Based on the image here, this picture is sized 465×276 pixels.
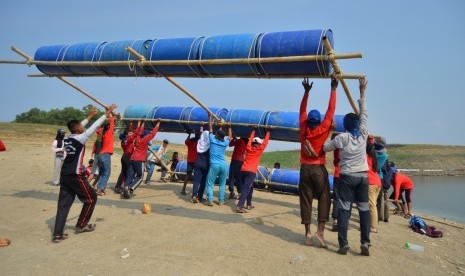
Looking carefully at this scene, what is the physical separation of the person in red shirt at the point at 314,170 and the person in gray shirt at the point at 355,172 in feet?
0.73

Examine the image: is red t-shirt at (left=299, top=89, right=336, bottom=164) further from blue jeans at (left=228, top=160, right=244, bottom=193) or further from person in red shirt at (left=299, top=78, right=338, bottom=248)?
blue jeans at (left=228, top=160, right=244, bottom=193)

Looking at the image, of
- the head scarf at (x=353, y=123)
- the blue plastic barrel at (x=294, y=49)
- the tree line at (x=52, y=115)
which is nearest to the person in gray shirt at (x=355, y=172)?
the head scarf at (x=353, y=123)

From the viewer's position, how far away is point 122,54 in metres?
7.48

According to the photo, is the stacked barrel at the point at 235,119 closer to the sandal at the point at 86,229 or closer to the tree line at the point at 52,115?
the sandal at the point at 86,229

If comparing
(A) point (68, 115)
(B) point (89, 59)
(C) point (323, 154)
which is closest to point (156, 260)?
(C) point (323, 154)

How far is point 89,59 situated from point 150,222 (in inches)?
154

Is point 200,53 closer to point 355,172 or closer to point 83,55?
point 83,55

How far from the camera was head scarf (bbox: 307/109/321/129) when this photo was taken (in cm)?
541

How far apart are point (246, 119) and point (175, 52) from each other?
337cm

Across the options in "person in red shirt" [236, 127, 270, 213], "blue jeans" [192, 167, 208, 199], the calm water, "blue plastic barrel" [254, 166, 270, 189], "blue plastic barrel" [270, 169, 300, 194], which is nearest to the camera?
"person in red shirt" [236, 127, 270, 213]

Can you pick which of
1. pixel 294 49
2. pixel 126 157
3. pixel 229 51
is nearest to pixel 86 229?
pixel 229 51

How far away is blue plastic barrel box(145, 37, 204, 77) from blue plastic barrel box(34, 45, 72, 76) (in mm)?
2427

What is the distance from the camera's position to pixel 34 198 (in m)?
8.45

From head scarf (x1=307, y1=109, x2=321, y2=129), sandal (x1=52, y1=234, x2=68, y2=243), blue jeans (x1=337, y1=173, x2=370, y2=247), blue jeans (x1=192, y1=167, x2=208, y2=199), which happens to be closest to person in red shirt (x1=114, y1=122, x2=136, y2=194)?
blue jeans (x1=192, y1=167, x2=208, y2=199)
